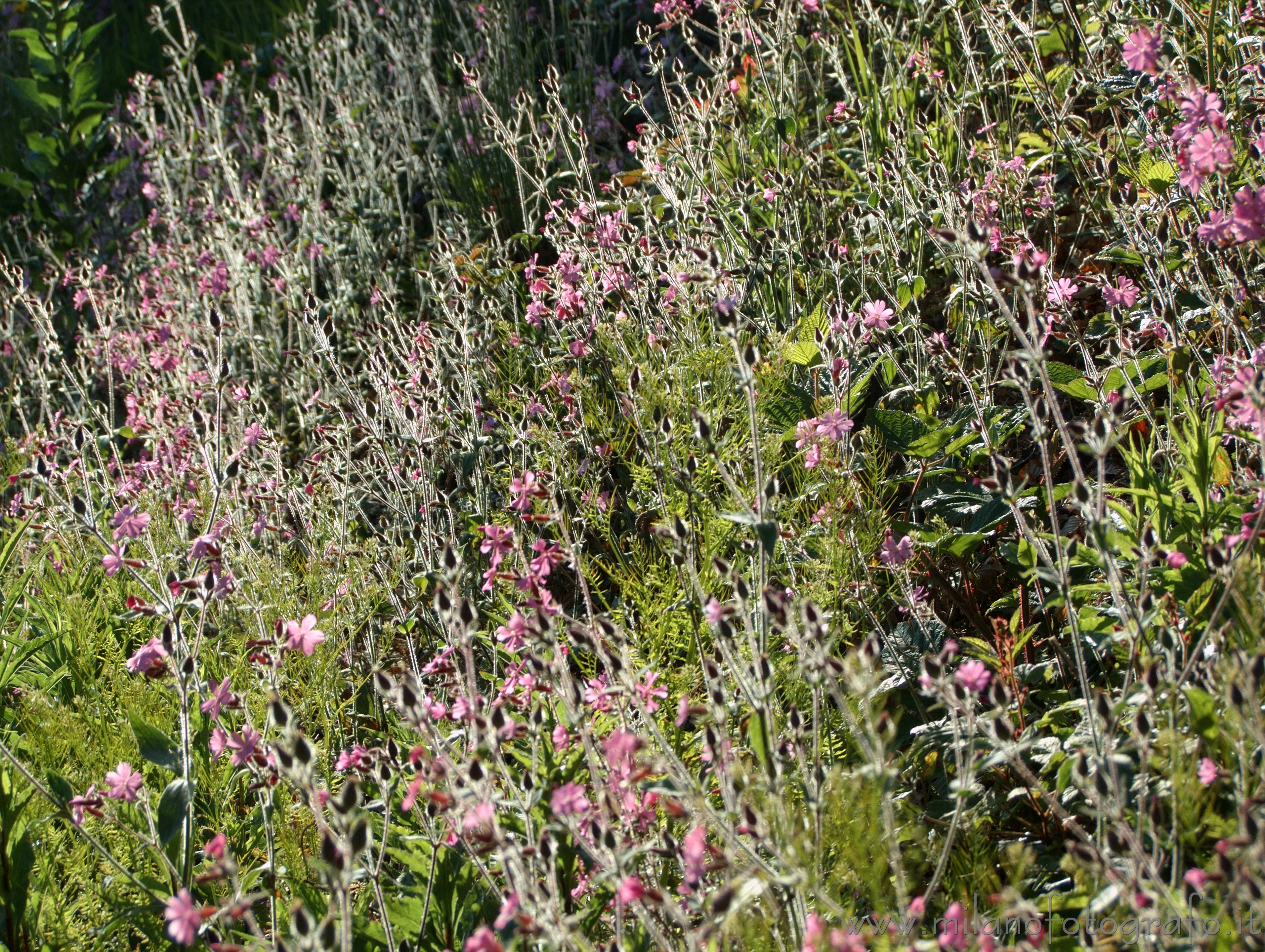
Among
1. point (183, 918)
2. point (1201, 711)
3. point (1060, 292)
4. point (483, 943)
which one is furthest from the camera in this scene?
point (1060, 292)

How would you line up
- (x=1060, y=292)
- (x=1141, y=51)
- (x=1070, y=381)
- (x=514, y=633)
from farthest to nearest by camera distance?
(x=1070, y=381)
(x=1060, y=292)
(x=1141, y=51)
(x=514, y=633)

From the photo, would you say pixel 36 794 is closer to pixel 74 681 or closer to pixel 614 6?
pixel 74 681

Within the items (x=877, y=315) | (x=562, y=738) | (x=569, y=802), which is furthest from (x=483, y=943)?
(x=877, y=315)

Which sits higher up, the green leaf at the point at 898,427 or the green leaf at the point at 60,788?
the green leaf at the point at 60,788

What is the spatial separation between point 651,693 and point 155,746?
957mm

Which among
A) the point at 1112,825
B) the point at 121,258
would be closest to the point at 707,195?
the point at 1112,825

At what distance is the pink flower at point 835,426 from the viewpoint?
2.16 meters

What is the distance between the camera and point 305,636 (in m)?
1.83

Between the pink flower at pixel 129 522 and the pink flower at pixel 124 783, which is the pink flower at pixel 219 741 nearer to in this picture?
the pink flower at pixel 124 783

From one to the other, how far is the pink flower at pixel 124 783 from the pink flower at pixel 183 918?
0.49 metres

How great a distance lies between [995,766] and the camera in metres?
1.89

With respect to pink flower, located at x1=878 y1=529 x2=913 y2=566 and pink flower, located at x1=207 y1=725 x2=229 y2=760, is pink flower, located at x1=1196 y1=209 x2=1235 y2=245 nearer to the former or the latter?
pink flower, located at x1=878 y1=529 x2=913 y2=566

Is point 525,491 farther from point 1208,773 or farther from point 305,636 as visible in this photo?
point 1208,773

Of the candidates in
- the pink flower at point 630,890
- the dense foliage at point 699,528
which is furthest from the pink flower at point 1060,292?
the pink flower at point 630,890
